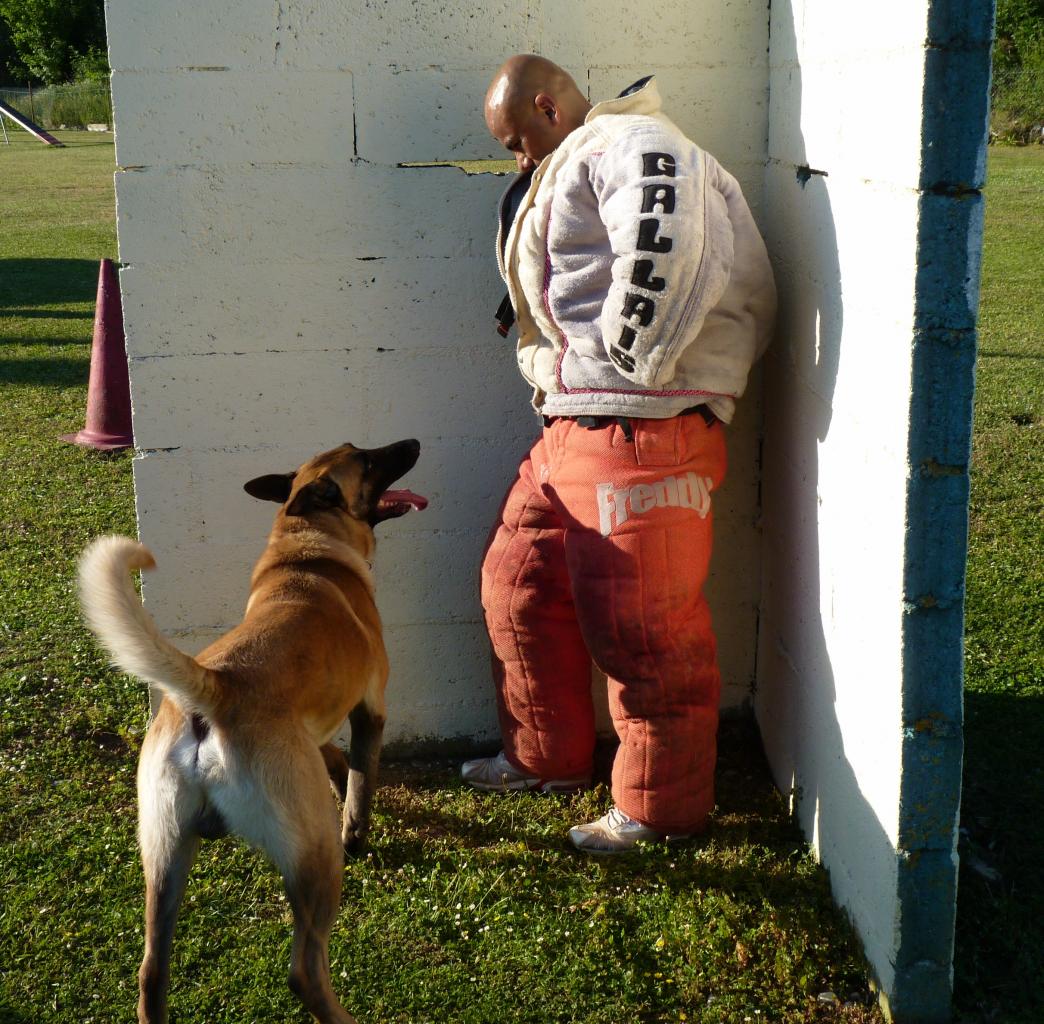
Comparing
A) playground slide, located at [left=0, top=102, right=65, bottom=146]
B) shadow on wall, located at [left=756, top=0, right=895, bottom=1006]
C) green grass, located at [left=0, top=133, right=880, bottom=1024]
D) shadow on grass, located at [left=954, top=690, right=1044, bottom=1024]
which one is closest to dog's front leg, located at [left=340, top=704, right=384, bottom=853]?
green grass, located at [left=0, top=133, right=880, bottom=1024]

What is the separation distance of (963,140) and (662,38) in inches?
68.0

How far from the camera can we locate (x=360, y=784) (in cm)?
392

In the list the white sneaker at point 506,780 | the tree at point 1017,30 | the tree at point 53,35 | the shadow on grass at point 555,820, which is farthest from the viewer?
the tree at point 53,35

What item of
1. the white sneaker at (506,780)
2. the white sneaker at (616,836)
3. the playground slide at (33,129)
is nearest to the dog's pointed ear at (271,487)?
the white sneaker at (506,780)

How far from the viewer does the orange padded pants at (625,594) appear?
141 inches

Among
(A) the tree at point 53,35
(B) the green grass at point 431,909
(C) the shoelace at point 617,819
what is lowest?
(B) the green grass at point 431,909

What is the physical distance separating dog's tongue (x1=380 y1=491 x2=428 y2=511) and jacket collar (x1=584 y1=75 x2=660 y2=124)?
1277mm

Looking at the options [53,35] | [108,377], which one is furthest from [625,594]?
[53,35]

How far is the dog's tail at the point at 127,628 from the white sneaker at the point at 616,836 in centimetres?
143

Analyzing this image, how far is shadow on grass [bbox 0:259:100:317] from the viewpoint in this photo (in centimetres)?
1298

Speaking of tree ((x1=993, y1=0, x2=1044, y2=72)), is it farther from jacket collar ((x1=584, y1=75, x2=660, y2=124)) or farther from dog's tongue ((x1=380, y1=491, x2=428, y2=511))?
dog's tongue ((x1=380, y1=491, x2=428, y2=511))

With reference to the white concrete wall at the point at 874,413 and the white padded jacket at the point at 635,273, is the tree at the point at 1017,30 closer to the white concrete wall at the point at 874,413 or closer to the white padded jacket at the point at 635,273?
the white concrete wall at the point at 874,413

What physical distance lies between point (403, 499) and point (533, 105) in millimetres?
1281

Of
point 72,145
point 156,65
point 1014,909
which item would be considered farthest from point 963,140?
point 72,145
